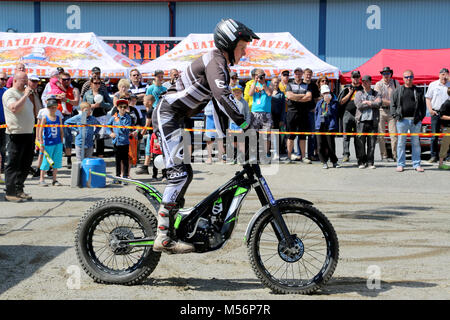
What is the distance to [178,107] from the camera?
19.6 ft

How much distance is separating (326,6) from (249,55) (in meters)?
15.2

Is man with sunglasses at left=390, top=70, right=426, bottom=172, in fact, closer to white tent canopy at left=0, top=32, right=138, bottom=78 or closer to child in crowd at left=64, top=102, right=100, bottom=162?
child in crowd at left=64, top=102, right=100, bottom=162

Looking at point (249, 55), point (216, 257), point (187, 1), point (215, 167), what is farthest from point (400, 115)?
point (187, 1)

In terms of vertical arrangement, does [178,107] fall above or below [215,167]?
above

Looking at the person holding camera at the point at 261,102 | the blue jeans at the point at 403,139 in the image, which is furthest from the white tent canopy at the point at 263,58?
the blue jeans at the point at 403,139

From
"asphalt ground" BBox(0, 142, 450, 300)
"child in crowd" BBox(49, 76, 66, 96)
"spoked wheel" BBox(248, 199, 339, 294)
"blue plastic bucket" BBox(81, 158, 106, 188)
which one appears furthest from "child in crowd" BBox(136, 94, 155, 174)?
"spoked wheel" BBox(248, 199, 339, 294)

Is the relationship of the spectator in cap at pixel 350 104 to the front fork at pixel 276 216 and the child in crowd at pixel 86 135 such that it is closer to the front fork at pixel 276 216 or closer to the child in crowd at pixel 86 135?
the child in crowd at pixel 86 135

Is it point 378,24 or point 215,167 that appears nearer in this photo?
point 215,167

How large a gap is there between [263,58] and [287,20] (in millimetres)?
14903

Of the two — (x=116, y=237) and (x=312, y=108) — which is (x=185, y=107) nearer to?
(x=116, y=237)

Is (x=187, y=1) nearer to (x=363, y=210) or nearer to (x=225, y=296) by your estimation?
(x=363, y=210)

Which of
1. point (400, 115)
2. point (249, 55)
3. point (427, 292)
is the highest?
point (249, 55)

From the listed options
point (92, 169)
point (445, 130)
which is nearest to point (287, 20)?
point (445, 130)

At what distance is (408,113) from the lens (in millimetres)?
14906
